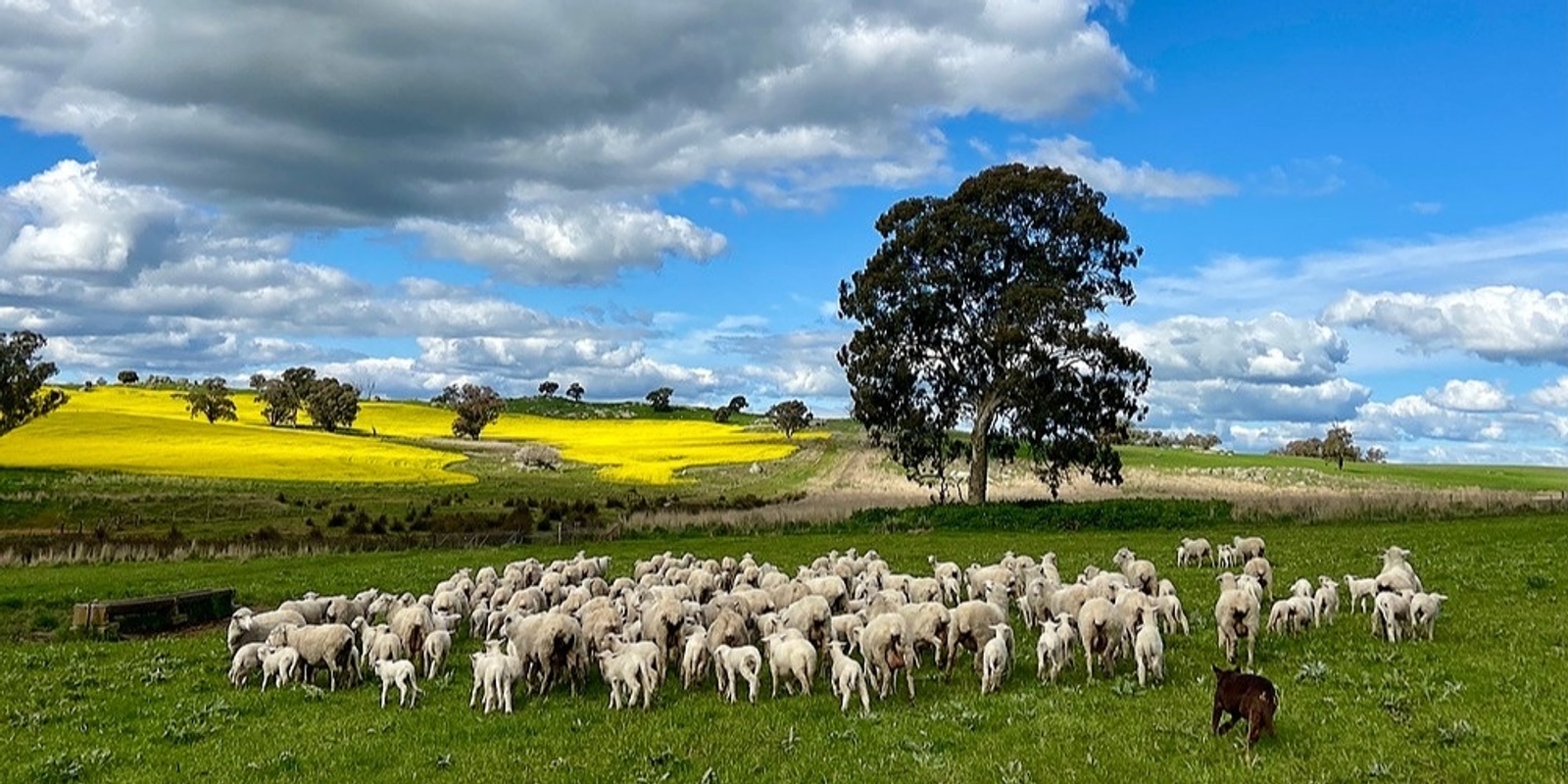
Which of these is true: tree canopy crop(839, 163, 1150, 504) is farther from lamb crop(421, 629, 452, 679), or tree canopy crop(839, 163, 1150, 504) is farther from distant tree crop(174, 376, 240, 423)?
distant tree crop(174, 376, 240, 423)

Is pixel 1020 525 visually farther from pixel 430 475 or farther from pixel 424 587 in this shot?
pixel 430 475

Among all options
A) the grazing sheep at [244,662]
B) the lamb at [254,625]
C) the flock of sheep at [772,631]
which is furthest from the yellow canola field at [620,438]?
the grazing sheep at [244,662]

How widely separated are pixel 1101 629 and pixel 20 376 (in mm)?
91102

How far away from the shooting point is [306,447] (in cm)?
10025

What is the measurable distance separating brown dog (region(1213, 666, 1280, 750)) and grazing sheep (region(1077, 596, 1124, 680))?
3.87 metres

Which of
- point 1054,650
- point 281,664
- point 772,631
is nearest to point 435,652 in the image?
point 281,664

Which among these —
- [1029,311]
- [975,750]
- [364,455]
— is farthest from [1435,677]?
[364,455]

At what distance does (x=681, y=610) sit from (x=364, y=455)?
8997cm

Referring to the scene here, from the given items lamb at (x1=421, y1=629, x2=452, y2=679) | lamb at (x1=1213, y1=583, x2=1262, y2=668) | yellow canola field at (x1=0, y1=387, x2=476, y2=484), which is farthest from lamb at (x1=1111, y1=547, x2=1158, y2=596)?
yellow canola field at (x1=0, y1=387, x2=476, y2=484)

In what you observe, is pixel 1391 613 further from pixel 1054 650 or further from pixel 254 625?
pixel 254 625

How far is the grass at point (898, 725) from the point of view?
10.9 meters

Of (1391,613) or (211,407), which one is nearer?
(1391,613)

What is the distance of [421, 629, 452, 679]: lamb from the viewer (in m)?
17.5

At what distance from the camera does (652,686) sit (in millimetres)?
14891
